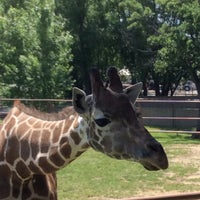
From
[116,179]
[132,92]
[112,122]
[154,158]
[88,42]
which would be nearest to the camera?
[154,158]

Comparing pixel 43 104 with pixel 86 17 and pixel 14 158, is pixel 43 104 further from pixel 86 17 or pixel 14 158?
pixel 14 158

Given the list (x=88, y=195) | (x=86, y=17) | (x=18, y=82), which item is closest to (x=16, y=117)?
(x=88, y=195)

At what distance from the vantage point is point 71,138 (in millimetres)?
2949

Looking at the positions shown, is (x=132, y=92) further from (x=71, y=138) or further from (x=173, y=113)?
(x=173, y=113)

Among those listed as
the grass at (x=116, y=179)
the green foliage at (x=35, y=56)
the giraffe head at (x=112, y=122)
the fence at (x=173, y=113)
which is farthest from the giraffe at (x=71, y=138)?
the fence at (x=173, y=113)

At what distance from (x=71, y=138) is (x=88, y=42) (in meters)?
25.7

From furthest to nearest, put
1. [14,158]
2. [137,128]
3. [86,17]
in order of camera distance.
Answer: [86,17] → [14,158] → [137,128]

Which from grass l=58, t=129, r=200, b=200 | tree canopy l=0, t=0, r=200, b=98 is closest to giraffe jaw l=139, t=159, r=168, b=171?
grass l=58, t=129, r=200, b=200

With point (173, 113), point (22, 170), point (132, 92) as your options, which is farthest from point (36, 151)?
point (173, 113)

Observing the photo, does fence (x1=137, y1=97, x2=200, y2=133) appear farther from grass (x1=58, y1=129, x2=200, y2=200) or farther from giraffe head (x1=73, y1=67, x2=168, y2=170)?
giraffe head (x1=73, y1=67, x2=168, y2=170)

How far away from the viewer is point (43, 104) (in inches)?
692

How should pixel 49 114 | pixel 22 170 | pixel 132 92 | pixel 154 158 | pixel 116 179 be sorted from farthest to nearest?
pixel 116 179
pixel 49 114
pixel 22 170
pixel 132 92
pixel 154 158

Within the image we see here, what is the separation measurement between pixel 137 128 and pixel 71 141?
45cm

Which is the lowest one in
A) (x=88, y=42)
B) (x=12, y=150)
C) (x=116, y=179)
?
(x=116, y=179)
